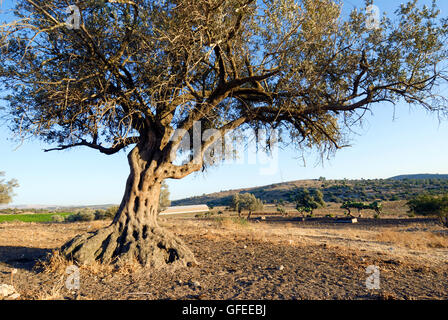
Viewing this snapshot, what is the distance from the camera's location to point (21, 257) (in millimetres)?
7293

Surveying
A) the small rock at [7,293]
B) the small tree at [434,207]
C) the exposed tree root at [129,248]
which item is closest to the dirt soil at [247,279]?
the small rock at [7,293]

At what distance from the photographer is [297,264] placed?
629cm

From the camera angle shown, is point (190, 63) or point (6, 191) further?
point (6, 191)

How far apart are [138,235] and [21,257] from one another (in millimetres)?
3306

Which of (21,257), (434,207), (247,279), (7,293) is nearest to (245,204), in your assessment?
(434,207)

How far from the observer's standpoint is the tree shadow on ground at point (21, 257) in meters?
6.47

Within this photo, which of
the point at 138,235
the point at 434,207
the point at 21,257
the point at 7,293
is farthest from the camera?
the point at 434,207

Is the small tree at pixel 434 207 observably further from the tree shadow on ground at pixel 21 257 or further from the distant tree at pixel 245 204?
the tree shadow on ground at pixel 21 257

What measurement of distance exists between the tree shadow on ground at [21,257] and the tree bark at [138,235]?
98 centimetres

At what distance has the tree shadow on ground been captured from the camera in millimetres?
6475

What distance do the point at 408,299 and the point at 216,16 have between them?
6300 millimetres

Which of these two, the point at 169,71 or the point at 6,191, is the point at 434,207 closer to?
the point at 169,71

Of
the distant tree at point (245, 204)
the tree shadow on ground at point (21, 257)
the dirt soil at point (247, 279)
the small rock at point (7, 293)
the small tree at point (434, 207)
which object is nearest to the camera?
the small rock at point (7, 293)
